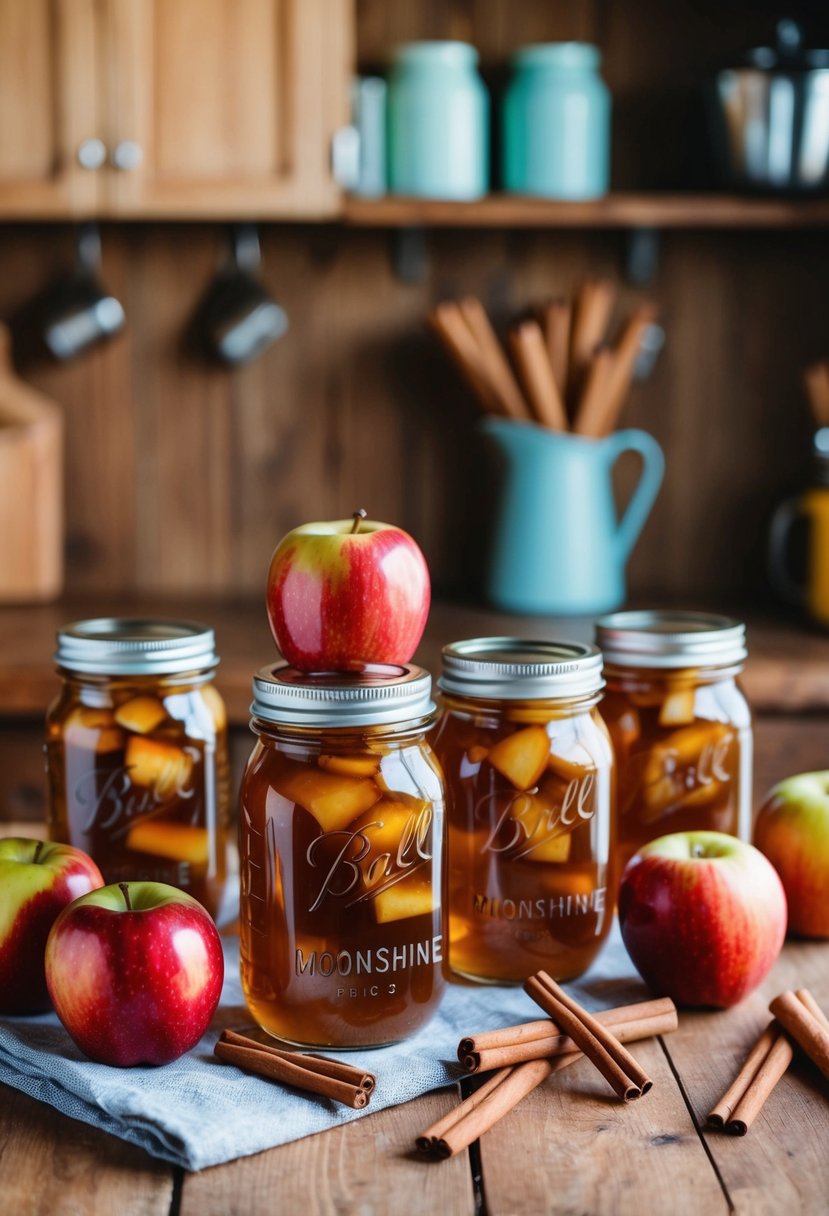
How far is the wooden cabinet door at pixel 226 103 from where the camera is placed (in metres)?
2.01

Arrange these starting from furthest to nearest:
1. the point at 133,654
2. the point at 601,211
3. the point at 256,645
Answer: the point at 601,211 → the point at 256,645 → the point at 133,654

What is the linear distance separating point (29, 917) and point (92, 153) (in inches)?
59.4

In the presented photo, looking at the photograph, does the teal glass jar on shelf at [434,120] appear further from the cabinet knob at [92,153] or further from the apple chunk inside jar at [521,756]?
the apple chunk inside jar at [521,756]

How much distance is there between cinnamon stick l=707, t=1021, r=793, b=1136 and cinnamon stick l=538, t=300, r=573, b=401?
1497 millimetres

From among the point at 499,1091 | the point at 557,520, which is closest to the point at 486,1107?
the point at 499,1091

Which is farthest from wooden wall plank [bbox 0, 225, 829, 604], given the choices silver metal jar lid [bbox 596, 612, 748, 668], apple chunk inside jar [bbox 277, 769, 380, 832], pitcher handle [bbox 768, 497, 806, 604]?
apple chunk inside jar [bbox 277, 769, 380, 832]

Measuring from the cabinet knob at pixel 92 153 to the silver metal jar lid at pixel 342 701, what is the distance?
1.47 meters

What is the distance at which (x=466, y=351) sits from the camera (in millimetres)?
2166

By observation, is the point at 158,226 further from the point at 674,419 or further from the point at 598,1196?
the point at 598,1196

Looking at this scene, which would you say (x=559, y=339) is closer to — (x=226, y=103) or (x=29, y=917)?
(x=226, y=103)

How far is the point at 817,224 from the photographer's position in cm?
210

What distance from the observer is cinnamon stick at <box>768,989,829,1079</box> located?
2.52ft

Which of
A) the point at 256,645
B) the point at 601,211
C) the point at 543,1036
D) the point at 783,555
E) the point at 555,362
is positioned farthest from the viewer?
the point at 783,555

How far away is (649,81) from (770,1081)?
1.92 meters
